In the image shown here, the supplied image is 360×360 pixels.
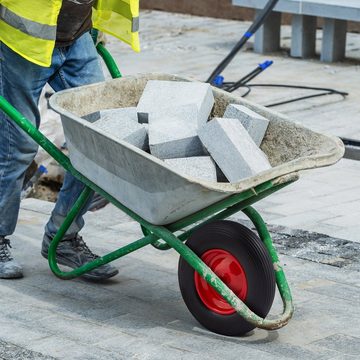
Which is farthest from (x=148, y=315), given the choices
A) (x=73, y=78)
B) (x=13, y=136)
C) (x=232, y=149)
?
(x=73, y=78)

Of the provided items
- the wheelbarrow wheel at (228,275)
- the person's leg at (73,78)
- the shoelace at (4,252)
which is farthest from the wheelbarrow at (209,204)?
the shoelace at (4,252)

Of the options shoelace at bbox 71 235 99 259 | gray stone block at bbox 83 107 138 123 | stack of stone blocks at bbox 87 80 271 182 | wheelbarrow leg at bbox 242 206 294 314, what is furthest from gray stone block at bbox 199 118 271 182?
shoelace at bbox 71 235 99 259

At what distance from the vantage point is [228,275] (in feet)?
13.5

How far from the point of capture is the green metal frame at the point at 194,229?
13.0ft

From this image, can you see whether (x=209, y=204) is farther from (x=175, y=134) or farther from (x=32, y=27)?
(x=32, y=27)

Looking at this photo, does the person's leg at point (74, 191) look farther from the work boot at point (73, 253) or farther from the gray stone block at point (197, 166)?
the gray stone block at point (197, 166)

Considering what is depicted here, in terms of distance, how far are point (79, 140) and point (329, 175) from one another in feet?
8.82

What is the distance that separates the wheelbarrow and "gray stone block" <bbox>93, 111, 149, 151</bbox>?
0.41 ft

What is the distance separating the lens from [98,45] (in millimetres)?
5055

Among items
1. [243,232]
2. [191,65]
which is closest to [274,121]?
[243,232]

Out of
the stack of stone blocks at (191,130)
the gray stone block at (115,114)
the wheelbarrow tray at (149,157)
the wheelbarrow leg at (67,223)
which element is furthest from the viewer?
the wheelbarrow leg at (67,223)

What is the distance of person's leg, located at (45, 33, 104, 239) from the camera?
15.8 feet

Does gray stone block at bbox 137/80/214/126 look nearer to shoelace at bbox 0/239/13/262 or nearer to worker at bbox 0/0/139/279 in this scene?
worker at bbox 0/0/139/279

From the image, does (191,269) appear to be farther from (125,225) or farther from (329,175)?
(329,175)
